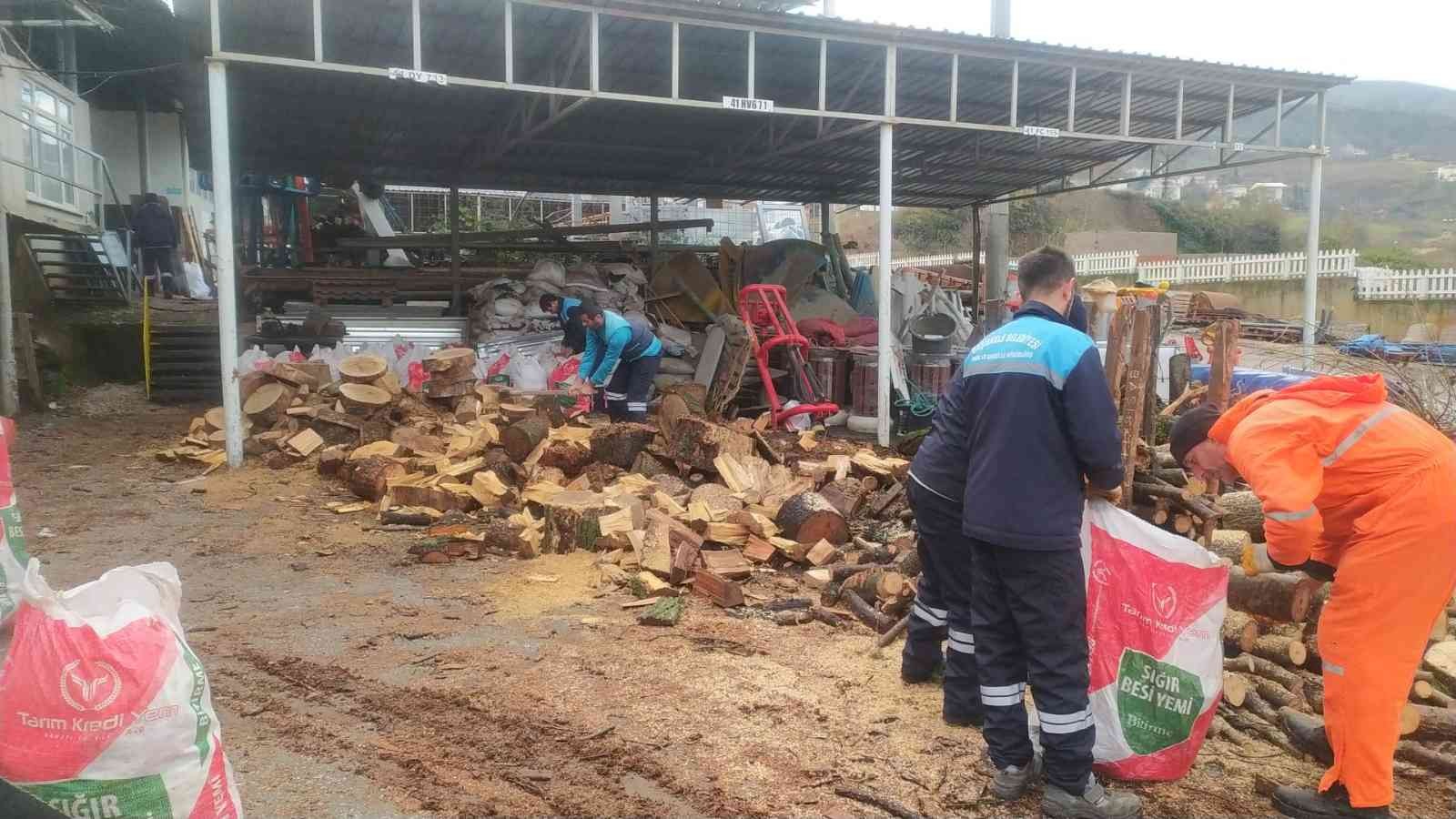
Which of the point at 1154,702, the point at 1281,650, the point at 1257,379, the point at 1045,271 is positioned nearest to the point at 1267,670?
the point at 1281,650

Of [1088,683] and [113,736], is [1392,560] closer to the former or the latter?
[1088,683]

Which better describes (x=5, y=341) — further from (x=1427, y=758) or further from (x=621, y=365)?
(x=1427, y=758)

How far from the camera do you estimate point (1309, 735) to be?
3.59 meters

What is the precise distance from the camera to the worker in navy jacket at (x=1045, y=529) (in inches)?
125

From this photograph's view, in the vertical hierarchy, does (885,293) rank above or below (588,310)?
above

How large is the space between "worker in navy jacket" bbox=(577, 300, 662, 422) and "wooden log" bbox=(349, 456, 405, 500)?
2393 millimetres

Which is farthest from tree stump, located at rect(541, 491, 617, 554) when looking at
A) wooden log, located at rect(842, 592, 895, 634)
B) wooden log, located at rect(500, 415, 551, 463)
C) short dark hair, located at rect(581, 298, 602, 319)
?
short dark hair, located at rect(581, 298, 602, 319)

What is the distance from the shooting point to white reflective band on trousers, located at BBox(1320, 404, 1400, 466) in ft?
9.95

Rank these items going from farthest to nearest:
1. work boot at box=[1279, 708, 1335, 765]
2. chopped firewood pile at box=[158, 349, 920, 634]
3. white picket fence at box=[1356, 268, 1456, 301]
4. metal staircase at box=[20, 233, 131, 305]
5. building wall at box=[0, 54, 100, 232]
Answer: white picket fence at box=[1356, 268, 1456, 301] → metal staircase at box=[20, 233, 131, 305] → building wall at box=[0, 54, 100, 232] → chopped firewood pile at box=[158, 349, 920, 634] → work boot at box=[1279, 708, 1335, 765]

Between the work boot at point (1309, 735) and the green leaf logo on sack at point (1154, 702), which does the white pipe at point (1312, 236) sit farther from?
the green leaf logo on sack at point (1154, 702)

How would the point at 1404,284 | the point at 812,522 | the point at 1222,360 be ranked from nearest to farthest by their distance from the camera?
the point at 1222,360, the point at 812,522, the point at 1404,284

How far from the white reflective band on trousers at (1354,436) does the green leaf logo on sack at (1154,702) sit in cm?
85

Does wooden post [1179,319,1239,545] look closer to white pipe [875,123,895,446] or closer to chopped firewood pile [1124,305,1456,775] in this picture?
chopped firewood pile [1124,305,1456,775]

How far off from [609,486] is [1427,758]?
547cm
